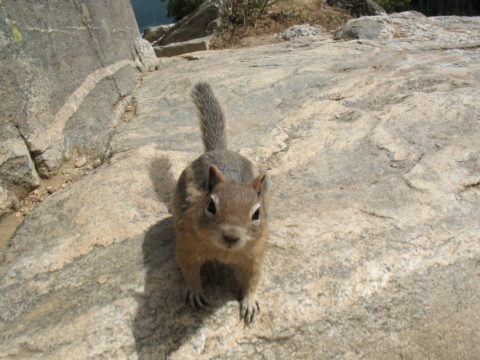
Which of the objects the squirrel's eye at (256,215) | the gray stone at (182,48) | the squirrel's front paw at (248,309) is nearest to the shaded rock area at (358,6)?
the gray stone at (182,48)

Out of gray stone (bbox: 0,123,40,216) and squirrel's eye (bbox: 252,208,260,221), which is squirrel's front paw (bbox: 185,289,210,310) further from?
gray stone (bbox: 0,123,40,216)

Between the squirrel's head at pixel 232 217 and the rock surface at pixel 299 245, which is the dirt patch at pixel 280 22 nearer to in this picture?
the rock surface at pixel 299 245

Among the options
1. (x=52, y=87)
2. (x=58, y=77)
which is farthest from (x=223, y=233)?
(x=58, y=77)

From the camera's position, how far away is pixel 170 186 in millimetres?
3164

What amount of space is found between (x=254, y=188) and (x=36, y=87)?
2082 mm

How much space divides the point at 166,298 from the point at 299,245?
2.83 feet

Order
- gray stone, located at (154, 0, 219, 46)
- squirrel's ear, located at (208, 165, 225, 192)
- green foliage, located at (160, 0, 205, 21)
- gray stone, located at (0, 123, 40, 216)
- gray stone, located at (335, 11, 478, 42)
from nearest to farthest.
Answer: squirrel's ear, located at (208, 165, 225, 192) → gray stone, located at (0, 123, 40, 216) → gray stone, located at (335, 11, 478, 42) → gray stone, located at (154, 0, 219, 46) → green foliage, located at (160, 0, 205, 21)

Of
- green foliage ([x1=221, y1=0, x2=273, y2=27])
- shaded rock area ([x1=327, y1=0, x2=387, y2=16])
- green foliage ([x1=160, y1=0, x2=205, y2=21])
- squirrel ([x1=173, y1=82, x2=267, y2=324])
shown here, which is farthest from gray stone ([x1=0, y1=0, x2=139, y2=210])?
green foliage ([x1=160, y1=0, x2=205, y2=21])

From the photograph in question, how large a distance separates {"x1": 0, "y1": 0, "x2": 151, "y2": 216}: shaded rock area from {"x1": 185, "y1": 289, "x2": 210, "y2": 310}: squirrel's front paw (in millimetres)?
1718

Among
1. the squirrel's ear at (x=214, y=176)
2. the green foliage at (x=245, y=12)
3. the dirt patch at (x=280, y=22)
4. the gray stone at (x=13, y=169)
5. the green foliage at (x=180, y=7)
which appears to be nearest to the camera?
the squirrel's ear at (x=214, y=176)

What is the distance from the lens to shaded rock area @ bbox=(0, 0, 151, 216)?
2.83m

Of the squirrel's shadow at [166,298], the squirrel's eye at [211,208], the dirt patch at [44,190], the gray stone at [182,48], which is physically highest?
the squirrel's eye at [211,208]

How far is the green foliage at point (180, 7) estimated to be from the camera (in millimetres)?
14031

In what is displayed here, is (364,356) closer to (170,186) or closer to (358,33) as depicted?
(170,186)
